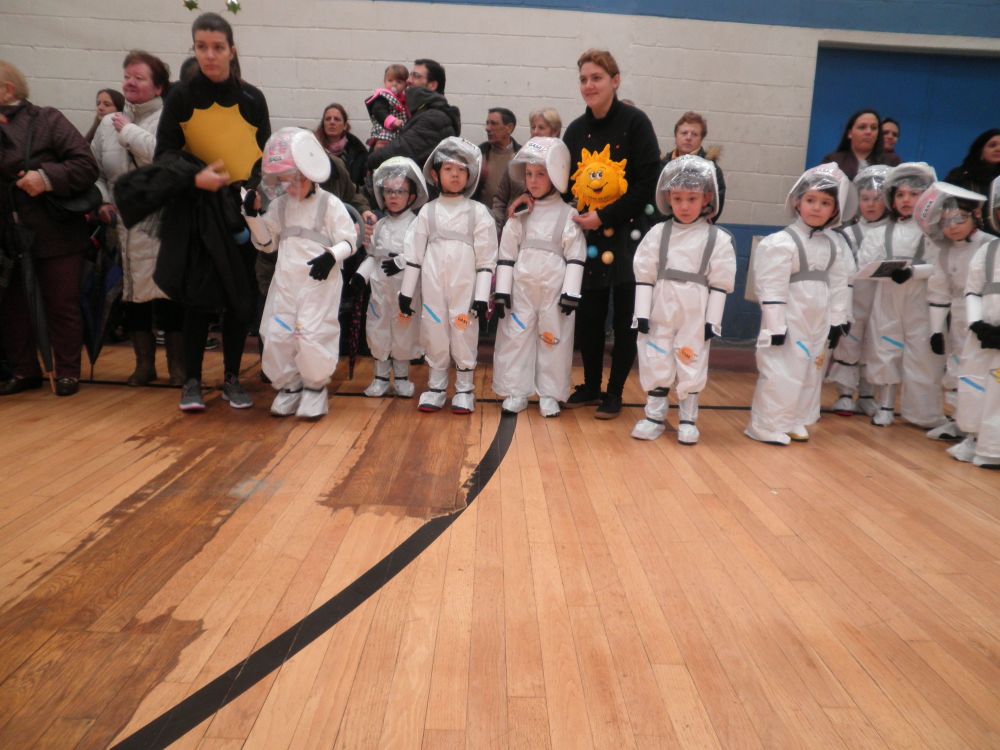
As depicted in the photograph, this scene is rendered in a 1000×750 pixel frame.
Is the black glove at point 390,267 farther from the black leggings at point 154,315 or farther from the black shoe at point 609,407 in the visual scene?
the black shoe at point 609,407

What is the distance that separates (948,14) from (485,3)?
3505 mm

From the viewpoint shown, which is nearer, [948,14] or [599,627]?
[599,627]

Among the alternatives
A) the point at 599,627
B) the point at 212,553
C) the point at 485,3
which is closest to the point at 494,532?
the point at 599,627

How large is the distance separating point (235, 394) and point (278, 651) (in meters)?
2.31

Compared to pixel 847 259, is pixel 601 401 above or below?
below

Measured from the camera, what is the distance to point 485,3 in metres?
5.45

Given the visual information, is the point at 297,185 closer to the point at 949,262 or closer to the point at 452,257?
the point at 452,257

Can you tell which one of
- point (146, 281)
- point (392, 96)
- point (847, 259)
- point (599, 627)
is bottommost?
point (599, 627)

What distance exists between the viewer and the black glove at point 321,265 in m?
3.57

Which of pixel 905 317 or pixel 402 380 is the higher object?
pixel 905 317

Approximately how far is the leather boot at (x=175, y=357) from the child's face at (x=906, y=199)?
163 inches

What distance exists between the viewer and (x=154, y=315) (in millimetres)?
4172

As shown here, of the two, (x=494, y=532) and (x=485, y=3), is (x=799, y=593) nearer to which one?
(x=494, y=532)

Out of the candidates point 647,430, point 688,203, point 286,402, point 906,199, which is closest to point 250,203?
point 286,402
